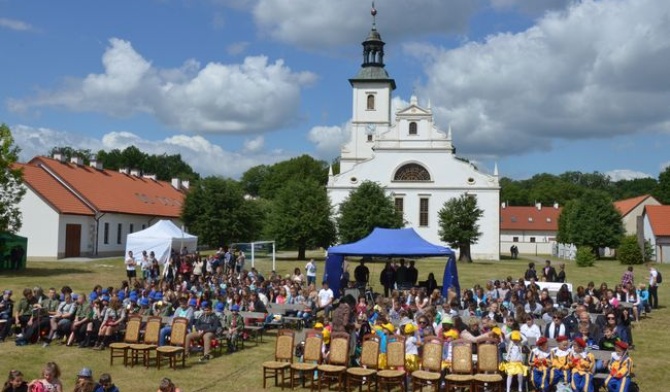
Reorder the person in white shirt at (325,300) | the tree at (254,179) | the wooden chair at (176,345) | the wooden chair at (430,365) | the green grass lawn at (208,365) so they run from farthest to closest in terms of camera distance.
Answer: the tree at (254,179) → the person in white shirt at (325,300) → the wooden chair at (176,345) → the green grass lawn at (208,365) → the wooden chair at (430,365)

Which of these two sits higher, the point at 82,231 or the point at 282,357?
the point at 82,231

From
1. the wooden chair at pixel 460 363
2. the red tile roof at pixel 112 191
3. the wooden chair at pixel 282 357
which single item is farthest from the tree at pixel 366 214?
the wooden chair at pixel 460 363

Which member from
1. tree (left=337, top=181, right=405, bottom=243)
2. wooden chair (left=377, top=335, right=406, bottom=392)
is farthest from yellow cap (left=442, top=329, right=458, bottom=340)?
tree (left=337, top=181, right=405, bottom=243)

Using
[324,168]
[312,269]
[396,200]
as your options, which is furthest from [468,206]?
[324,168]

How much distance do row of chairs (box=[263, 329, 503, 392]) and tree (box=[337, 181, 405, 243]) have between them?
33037 millimetres

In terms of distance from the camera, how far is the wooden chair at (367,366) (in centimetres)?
1125

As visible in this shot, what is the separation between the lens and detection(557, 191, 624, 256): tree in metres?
53.5

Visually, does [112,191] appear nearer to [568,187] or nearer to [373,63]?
[373,63]

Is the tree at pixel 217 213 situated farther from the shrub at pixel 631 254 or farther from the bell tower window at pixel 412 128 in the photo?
the shrub at pixel 631 254

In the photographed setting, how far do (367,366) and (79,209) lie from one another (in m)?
32.4

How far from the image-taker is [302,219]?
45.6 m

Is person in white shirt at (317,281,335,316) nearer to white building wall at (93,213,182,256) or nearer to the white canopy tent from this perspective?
the white canopy tent

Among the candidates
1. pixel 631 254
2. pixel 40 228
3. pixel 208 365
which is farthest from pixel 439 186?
pixel 208 365

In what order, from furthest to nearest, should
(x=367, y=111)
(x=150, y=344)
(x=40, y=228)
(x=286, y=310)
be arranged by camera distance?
(x=367, y=111) < (x=40, y=228) < (x=286, y=310) < (x=150, y=344)
